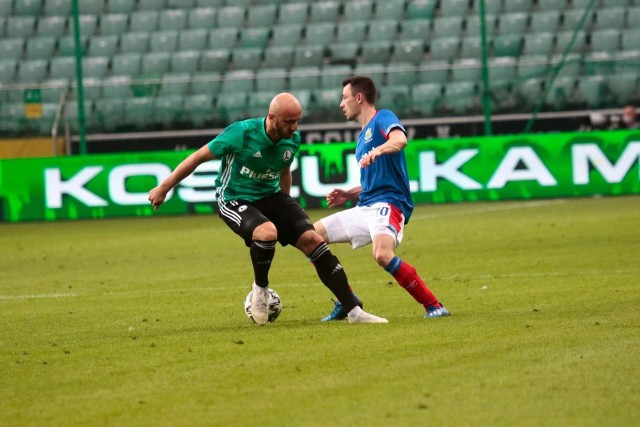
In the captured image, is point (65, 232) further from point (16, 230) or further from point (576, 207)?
point (576, 207)

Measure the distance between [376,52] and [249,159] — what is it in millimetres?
18970

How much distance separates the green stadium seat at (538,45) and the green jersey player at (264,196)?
18.5 m

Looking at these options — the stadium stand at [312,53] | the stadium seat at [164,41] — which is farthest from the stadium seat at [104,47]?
the stadium seat at [164,41]

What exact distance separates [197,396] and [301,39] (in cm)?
2364

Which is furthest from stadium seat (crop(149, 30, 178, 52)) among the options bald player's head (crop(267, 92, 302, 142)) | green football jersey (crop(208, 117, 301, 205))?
bald player's head (crop(267, 92, 302, 142))

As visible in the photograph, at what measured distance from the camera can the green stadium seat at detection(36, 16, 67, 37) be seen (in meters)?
31.4

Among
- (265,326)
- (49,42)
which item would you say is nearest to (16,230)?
(49,42)

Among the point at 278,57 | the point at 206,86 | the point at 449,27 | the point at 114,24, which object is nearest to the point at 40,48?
the point at 114,24

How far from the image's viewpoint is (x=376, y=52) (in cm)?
2812

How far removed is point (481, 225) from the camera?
18969 mm

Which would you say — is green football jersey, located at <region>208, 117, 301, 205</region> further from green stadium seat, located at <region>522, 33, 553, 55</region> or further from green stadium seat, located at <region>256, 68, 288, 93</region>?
green stadium seat, located at <region>522, 33, 553, 55</region>

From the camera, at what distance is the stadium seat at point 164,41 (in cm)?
3016

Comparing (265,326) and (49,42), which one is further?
(49,42)

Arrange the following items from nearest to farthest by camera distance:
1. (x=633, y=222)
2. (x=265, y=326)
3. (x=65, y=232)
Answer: (x=265, y=326)
(x=633, y=222)
(x=65, y=232)
